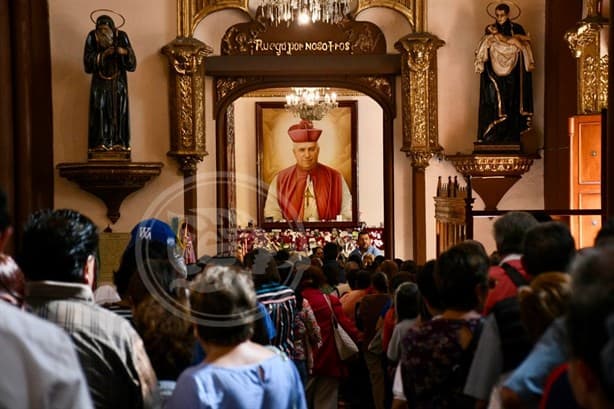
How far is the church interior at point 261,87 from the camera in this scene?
504 inches

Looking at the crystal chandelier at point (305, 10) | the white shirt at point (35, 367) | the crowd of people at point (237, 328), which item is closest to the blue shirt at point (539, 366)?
the crowd of people at point (237, 328)

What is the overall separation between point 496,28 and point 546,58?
776 millimetres

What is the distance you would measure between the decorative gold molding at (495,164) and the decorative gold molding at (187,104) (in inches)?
130

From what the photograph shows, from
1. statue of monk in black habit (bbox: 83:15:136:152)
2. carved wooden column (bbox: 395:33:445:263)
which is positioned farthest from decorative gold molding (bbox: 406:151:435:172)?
statue of monk in black habit (bbox: 83:15:136:152)

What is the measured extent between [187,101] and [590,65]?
498 cm

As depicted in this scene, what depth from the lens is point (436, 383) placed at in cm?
358

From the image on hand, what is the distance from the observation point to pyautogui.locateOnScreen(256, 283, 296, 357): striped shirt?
565cm

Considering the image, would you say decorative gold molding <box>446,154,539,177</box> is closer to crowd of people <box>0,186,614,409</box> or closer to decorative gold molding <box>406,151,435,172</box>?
decorative gold molding <box>406,151,435,172</box>

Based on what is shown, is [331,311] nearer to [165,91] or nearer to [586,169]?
[586,169]

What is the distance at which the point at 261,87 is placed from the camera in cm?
1362

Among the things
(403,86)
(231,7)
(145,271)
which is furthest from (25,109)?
(145,271)

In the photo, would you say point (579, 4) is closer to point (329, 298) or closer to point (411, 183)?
point (411, 183)

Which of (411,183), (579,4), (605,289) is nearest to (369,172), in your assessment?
(411,183)

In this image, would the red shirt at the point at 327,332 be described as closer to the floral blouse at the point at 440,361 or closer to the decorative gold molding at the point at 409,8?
the floral blouse at the point at 440,361
